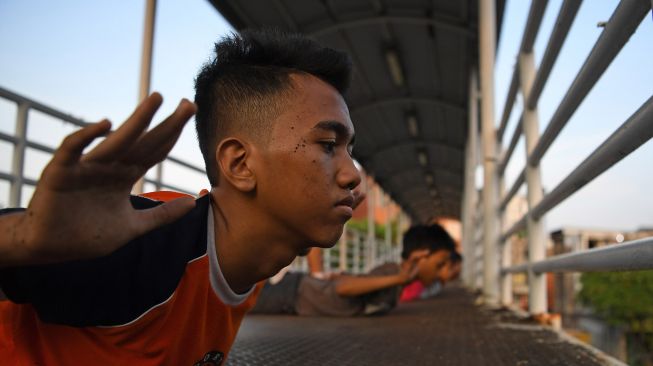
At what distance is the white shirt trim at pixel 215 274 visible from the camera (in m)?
1.04

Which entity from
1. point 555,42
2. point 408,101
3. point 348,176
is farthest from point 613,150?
point 408,101

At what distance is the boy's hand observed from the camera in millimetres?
3307

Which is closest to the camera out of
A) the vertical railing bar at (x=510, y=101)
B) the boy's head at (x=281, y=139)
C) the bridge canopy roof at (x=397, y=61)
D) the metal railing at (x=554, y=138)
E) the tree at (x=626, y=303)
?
the boy's head at (x=281, y=139)

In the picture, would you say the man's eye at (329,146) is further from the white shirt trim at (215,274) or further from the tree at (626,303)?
the tree at (626,303)

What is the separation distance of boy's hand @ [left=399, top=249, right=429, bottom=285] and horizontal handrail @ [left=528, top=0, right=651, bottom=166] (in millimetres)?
1441

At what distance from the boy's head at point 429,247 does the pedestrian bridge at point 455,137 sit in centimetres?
28

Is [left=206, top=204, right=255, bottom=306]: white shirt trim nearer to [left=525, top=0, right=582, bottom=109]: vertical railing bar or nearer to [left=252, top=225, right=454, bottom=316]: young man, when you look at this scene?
[left=525, top=0, right=582, bottom=109]: vertical railing bar

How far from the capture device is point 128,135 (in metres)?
0.64

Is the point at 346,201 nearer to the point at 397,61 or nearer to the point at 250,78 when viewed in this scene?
the point at 250,78

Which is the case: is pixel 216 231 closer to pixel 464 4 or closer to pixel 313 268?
pixel 313 268

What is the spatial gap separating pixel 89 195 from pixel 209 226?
42 cm

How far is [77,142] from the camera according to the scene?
61 cm

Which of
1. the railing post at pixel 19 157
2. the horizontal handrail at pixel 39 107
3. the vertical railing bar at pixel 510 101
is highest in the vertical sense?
the vertical railing bar at pixel 510 101

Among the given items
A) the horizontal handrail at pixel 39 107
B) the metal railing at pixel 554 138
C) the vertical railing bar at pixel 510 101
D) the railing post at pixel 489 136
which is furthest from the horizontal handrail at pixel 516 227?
the horizontal handrail at pixel 39 107
